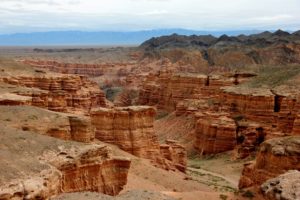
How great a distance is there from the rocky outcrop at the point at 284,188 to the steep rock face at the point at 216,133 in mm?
35980

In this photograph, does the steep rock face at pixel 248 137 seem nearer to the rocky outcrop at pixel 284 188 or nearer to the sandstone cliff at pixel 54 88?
the sandstone cliff at pixel 54 88

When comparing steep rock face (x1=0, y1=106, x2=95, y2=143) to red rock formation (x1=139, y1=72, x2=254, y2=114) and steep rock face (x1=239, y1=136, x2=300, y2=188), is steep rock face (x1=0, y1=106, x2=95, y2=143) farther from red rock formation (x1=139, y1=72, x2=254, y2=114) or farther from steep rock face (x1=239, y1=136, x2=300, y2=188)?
red rock formation (x1=139, y1=72, x2=254, y2=114)

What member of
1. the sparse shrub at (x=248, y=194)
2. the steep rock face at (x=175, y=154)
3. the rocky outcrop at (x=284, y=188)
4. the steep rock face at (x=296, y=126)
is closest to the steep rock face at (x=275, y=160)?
the sparse shrub at (x=248, y=194)

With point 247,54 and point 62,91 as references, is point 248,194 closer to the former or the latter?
point 62,91

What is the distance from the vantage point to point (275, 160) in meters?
26.4

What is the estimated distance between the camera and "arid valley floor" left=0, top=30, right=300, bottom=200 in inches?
833

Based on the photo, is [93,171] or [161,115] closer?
[93,171]

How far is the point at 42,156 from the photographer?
2153 centimetres

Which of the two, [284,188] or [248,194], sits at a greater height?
[284,188]

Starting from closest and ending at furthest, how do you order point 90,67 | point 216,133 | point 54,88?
point 54,88, point 216,133, point 90,67

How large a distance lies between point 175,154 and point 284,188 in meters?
23.7

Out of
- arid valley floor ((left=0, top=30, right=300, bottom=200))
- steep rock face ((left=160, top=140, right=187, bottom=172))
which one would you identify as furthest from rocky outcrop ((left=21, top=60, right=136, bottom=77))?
steep rock face ((left=160, top=140, right=187, bottom=172))

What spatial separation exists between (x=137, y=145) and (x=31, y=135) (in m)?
15.7

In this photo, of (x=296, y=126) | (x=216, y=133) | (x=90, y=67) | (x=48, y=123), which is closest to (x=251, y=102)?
(x=216, y=133)
